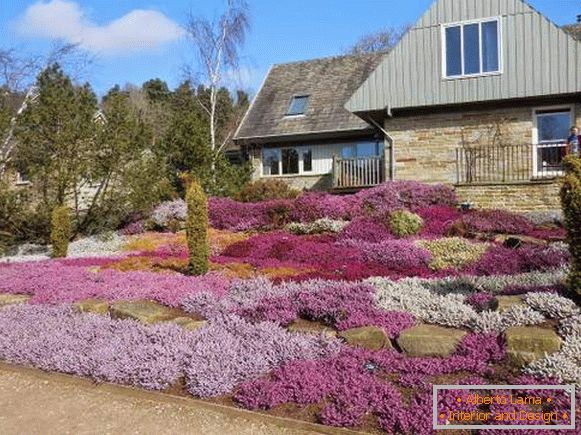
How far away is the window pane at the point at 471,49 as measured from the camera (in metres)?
17.8

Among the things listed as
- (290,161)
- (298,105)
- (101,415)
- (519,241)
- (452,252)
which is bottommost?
(101,415)

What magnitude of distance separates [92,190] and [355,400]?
14156 millimetres

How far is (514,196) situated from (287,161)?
1292cm

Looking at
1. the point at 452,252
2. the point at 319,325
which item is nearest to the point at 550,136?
the point at 452,252

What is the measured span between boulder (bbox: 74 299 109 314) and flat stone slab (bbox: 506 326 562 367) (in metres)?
4.78

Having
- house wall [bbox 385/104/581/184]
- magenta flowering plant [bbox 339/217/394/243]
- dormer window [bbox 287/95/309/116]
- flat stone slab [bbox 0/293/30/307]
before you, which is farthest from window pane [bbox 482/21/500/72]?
flat stone slab [bbox 0/293/30/307]

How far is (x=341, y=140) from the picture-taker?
2508 cm

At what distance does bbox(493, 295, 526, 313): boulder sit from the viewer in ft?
16.8

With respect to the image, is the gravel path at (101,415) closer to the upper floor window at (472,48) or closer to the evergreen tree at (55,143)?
the evergreen tree at (55,143)

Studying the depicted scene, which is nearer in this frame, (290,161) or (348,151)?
(348,151)

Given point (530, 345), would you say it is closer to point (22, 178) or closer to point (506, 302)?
point (506, 302)

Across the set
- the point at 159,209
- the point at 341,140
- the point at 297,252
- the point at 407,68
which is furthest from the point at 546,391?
the point at 341,140

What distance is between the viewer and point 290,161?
26.2 meters

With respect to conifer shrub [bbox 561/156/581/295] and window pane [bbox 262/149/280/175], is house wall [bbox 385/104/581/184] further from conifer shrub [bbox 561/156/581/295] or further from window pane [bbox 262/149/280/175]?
conifer shrub [bbox 561/156/581/295]
